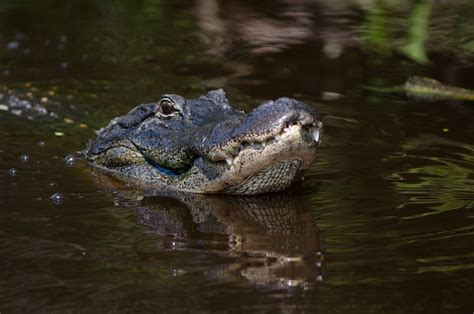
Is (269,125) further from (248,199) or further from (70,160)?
(70,160)

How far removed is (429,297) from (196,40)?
6941 millimetres

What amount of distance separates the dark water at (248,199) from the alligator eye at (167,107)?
0.55 meters

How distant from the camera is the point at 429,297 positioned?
13.2 ft

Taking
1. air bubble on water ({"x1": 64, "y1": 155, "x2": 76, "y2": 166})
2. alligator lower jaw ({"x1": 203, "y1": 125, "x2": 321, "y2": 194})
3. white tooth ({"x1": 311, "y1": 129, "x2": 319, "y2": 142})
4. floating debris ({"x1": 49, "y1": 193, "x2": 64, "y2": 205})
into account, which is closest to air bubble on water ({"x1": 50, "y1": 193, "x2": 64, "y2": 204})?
floating debris ({"x1": 49, "y1": 193, "x2": 64, "y2": 205})

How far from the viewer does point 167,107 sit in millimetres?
6340

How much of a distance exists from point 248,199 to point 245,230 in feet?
2.21

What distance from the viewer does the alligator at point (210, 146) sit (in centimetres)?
531

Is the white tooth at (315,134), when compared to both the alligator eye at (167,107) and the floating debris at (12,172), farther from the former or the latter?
the floating debris at (12,172)

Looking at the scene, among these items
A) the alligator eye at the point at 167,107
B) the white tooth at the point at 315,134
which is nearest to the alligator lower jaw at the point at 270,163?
the white tooth at the point at 315,134

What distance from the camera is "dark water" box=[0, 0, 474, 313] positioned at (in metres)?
4.21

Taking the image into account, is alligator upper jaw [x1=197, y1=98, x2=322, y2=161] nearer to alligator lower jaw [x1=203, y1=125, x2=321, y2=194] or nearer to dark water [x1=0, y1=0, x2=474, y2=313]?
alligator lower jaw [x1=203, y1=125, x2=321, y2=194]

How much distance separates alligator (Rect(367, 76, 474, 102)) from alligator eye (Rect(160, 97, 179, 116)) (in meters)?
2.68

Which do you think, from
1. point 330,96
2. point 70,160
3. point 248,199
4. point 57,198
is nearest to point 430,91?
point 330,96

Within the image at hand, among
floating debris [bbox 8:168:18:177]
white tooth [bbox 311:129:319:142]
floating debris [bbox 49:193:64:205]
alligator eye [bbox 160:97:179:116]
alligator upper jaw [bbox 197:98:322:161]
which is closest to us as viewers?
alligator upper jaw [bbox 197:98:322:161]
